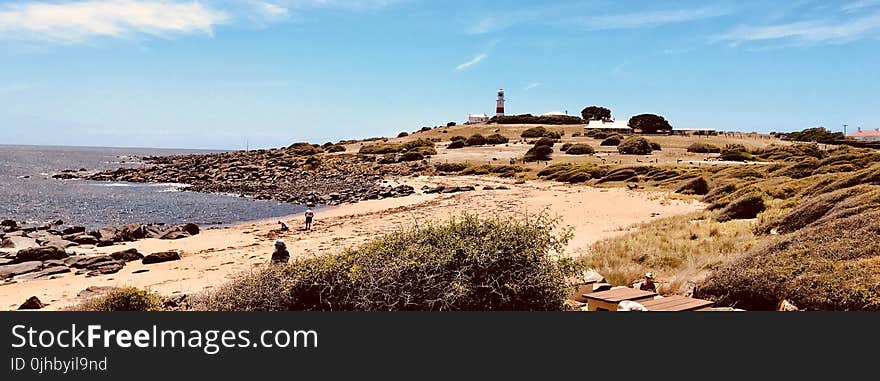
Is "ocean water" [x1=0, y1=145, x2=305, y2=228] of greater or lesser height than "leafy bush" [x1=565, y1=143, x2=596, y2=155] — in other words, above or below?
below

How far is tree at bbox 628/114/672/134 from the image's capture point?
274 feet

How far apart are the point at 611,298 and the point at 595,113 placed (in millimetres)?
103735

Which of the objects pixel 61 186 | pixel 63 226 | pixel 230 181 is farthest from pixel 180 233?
pixel 61 186

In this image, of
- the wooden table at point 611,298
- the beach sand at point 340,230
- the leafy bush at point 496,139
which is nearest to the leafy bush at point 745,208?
the beach sand at point 340,230

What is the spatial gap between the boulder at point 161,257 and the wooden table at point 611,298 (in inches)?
476

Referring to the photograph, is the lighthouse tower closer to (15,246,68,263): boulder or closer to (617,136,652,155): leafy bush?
(617,136,652,155): leafy bush

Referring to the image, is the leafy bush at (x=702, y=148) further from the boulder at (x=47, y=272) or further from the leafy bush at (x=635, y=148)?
the boulder at (x=47, y=272)

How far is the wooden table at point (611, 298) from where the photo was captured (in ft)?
25.5

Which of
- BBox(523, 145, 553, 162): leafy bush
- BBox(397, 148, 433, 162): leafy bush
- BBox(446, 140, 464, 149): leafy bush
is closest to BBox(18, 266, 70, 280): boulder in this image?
BBox(523, 145, 553, 162): leafy bush

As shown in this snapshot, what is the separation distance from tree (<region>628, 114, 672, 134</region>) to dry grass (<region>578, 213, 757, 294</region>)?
70.9 metres

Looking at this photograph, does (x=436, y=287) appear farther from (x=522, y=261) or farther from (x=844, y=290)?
(x=844, y=290)

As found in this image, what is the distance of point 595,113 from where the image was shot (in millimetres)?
107562

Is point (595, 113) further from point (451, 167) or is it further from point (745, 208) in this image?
point (745, 208)

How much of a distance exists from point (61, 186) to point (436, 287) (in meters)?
51.7
